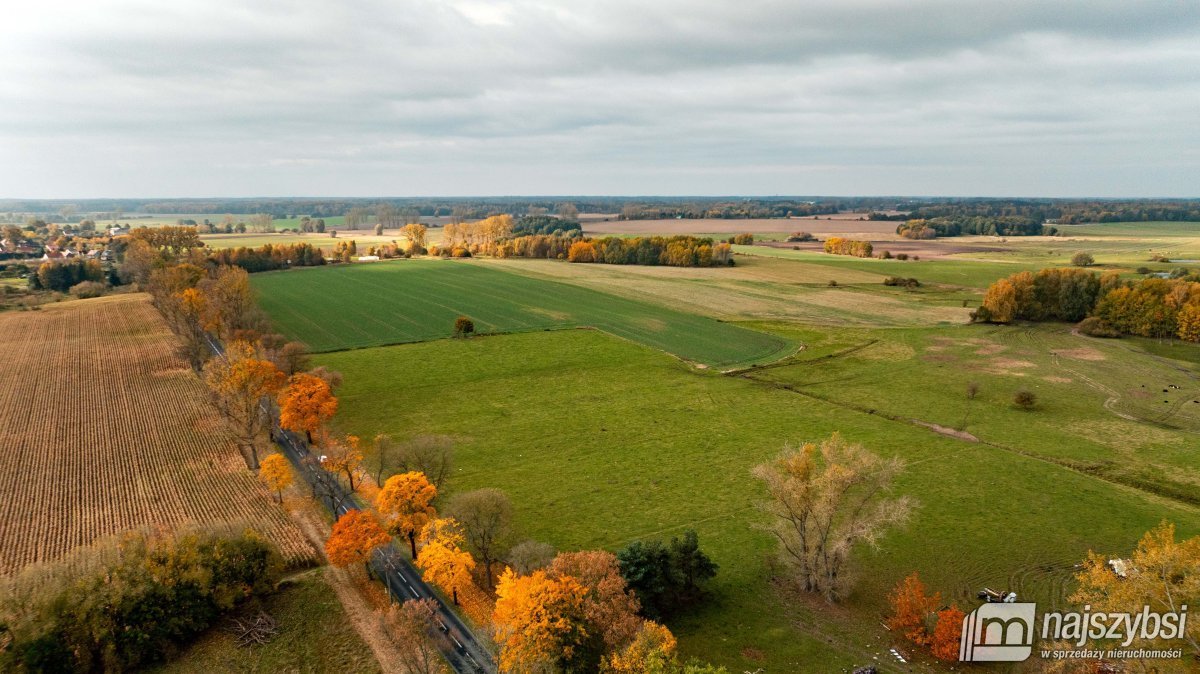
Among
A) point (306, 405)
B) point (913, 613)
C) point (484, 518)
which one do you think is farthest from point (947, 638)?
point (306, 405)

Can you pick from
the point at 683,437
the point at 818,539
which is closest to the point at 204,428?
the point at 683,437

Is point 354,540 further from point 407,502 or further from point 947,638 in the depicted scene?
point 947,638

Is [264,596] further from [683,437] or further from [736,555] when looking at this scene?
[683,437]

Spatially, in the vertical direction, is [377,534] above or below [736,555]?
above

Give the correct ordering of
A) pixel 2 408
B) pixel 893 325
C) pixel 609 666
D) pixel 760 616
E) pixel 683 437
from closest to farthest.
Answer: pixel 609 666 → pixel 760 616 → pixel 683 437 → pixel 2 408 → pixel 893 325

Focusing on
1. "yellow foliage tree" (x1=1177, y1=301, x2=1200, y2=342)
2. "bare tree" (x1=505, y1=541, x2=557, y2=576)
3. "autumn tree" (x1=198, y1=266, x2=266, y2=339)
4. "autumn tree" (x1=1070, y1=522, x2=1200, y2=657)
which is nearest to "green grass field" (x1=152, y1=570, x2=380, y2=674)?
"bare tree" (x1=505, y1=541, x2=557, y2=576)
